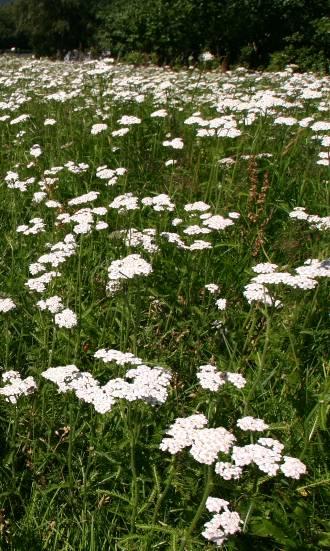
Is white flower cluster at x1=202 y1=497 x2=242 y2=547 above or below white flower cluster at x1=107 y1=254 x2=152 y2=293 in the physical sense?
below

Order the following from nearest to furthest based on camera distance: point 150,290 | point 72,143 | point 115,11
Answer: point 150,290 → point 72,143 → point 115,11

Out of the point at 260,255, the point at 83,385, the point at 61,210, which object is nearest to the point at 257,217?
the point at 260,255

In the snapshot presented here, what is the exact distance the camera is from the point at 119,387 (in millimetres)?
1837

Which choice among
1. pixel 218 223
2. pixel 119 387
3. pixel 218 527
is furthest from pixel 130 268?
pixel 218 527

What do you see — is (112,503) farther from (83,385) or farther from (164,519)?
(83,385)

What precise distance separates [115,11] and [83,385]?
2599cm

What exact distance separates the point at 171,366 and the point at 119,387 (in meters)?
0.94

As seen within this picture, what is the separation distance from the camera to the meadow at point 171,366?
184 cm

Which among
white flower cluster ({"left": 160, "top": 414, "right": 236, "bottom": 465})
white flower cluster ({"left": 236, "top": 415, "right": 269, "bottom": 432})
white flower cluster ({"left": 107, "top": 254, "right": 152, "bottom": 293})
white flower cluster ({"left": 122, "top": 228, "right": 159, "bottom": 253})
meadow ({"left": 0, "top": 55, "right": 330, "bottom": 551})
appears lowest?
meadow ({"left": 0, "top": 55, "right": 330, "bottom": 551})

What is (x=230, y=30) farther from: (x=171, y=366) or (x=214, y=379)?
(x=214, y=379)

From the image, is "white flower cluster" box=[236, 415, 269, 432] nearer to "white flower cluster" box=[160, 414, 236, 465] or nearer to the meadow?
the meadow

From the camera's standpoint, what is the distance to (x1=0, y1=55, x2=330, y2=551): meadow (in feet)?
6.03

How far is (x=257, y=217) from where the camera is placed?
12.2ft

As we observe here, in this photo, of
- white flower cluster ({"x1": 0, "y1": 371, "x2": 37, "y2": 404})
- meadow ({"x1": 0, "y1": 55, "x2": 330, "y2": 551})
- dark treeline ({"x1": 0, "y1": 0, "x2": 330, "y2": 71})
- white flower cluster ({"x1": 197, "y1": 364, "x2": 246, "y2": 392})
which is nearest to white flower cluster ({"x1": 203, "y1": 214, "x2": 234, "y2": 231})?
meadow ({"x1": 0, "y1": 55, "x2": 330, "y2": 551})
